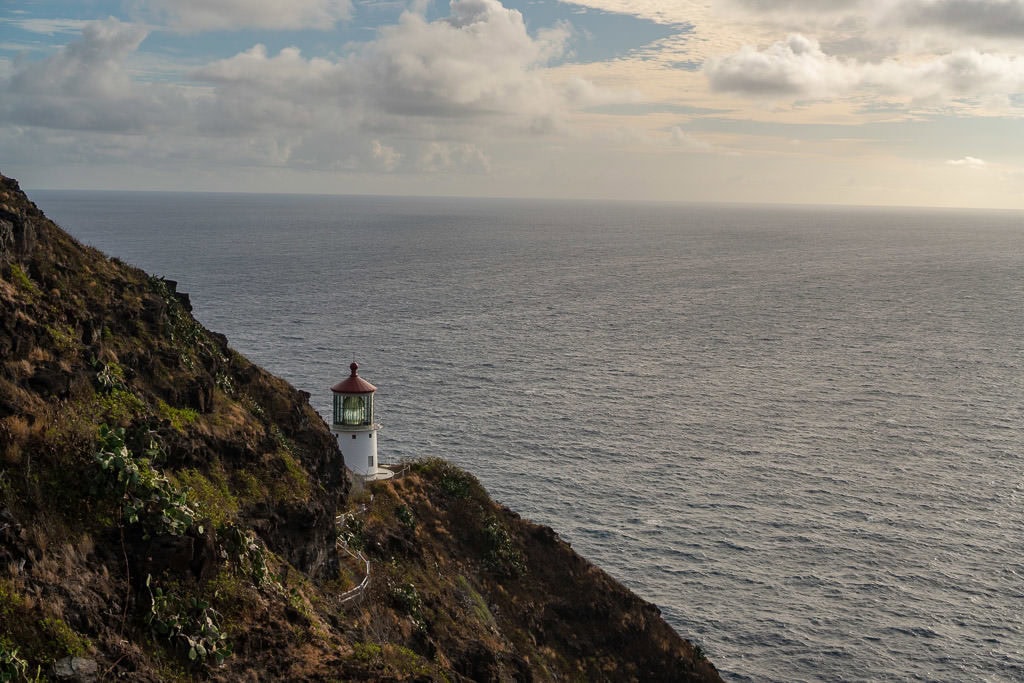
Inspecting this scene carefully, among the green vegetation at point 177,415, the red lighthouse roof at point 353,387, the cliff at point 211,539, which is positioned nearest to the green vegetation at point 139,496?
the cliff at point 211,539

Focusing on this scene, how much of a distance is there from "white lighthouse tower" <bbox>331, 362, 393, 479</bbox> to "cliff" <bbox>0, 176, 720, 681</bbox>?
7.85 ft

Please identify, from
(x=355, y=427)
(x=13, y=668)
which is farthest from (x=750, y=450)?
(x=13, y=668)

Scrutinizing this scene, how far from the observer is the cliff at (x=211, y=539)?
19.0 meters

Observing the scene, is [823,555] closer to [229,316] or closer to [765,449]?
[765,449]

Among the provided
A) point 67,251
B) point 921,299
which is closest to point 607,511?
point 67,251

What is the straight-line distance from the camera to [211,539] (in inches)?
854

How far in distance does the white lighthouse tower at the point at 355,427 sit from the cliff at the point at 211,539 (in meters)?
2.39

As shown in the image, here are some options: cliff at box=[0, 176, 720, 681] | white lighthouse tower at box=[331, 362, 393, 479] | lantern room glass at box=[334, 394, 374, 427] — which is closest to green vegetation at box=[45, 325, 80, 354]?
cliff at box=[0, 176, 720, 681]

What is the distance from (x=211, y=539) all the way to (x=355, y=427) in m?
29.0

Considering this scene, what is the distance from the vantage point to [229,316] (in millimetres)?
144125

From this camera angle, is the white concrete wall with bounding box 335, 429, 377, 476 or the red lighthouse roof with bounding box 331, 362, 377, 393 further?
the white concrete wall with bounding box 335, 429, 377, 476

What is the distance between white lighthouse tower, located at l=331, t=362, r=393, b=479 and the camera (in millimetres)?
50438


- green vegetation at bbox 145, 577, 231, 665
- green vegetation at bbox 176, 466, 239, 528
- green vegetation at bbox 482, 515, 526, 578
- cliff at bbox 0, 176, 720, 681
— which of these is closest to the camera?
cliff at bbox 0, 176, 720, 681

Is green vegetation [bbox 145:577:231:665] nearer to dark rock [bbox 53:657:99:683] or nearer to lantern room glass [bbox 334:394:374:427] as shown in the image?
dark rock [bbox 53:657:99:683]
